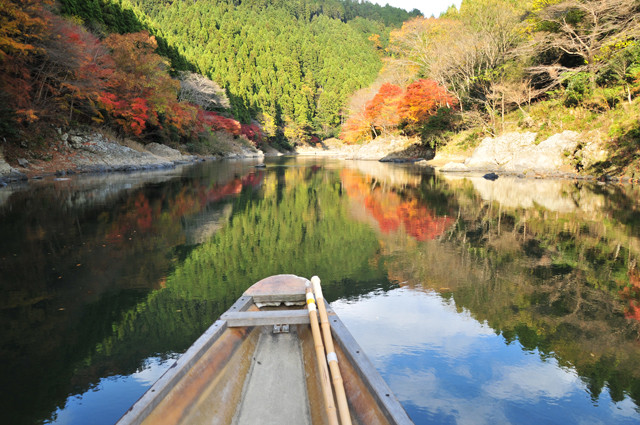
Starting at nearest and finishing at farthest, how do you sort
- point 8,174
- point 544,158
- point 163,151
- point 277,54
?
Result: 1. point 8,174
2. point 544,158
3. point 163,151
4. point 277,54

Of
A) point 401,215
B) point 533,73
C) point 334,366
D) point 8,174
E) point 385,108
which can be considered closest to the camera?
point 334,366

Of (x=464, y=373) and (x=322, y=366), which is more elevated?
(x=322, y=366)

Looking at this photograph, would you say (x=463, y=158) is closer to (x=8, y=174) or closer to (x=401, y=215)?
(x=401, y=215)

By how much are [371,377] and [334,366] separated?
235mm

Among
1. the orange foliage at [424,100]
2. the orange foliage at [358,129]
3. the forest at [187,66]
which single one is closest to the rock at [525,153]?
the orange foliage at [424,100]

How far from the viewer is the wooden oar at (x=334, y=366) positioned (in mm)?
1724

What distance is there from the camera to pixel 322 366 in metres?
2.10

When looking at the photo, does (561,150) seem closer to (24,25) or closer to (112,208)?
(112,208)

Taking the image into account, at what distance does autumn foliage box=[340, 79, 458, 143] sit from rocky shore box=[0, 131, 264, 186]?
20.6m

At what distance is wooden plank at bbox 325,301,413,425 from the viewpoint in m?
1.62

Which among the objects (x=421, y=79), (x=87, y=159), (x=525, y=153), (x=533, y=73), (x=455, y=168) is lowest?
(x=455, y=168)

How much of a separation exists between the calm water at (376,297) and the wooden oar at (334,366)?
852 millimetres

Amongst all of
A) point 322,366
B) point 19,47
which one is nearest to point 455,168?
point 19,47

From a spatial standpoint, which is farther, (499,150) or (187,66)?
(187,66)
